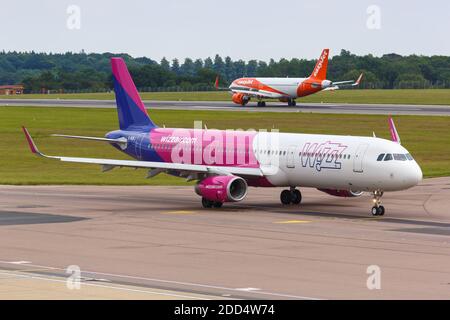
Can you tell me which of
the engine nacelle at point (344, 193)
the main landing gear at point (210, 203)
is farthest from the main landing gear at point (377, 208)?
the main landing gear at point (210, 203)

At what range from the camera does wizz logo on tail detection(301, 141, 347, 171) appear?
2007 inches

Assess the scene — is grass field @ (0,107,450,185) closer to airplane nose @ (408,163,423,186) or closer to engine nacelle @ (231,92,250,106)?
engine nacelle @ (231,92,250,106)

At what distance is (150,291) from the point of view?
96.8 feet

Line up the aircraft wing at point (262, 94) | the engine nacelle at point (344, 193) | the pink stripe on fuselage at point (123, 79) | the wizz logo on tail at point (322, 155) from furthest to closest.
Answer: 1. the aircraft wing at point (262, 94)
2. the pink stripe on fuselage at point (123, 79)
3. the engine nacelle at point (344, 193)
4. the wizz logo on tail at point (322, 155)

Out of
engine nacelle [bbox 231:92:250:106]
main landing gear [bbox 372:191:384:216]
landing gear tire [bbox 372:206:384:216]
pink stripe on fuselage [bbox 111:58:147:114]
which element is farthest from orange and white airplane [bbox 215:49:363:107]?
landing gear tire [bbox 372:206:384:216]

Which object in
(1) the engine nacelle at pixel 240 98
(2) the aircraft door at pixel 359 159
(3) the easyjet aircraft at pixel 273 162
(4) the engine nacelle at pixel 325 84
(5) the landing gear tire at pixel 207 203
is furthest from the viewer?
(1) the engine nacelle at pixel 240 98

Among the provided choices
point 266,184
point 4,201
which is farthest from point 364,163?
point 4,201

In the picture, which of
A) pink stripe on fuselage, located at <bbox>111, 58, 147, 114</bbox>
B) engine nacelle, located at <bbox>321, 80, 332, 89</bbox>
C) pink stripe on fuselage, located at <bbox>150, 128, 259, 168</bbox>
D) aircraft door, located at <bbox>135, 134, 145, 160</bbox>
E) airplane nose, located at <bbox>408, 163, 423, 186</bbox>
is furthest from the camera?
engine nacelle, located at <bbox>321, 80, 332, 89</bbox>

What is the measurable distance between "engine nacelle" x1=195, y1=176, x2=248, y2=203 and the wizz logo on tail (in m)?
3.15

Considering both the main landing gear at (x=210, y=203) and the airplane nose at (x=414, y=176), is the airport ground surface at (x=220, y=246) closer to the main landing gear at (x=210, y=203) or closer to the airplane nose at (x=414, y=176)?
the main landing gear at (x=210, y=203)

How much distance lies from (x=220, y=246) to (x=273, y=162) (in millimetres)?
13765

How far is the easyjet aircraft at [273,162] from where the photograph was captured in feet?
163

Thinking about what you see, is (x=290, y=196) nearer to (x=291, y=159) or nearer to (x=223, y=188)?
(x=291, y=159)
